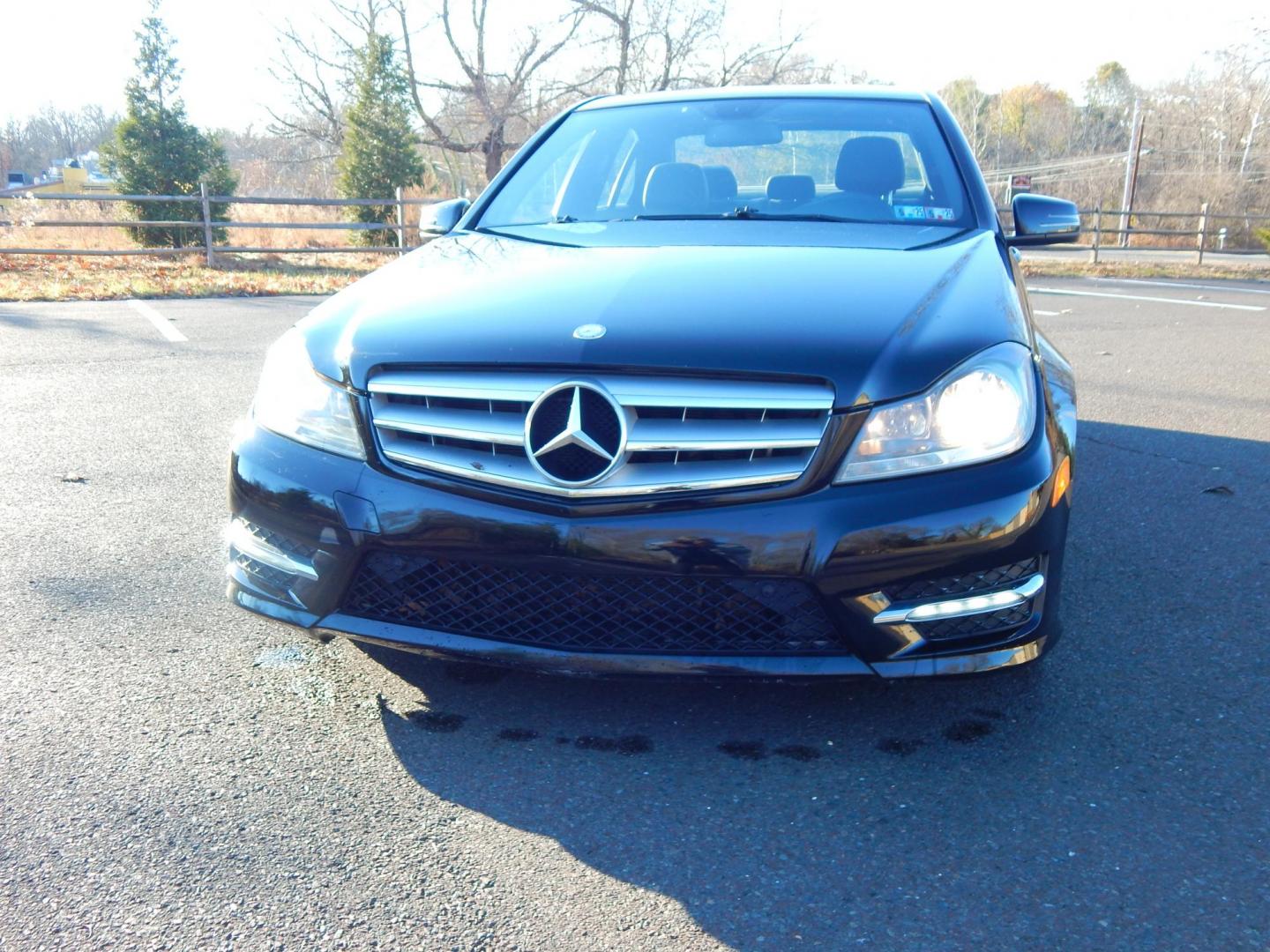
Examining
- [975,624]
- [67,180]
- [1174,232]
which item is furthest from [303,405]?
[67,180]

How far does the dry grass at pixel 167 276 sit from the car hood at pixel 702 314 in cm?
1052

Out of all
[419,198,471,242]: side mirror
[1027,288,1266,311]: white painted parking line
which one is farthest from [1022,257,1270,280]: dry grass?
[419,198,471,242]: side mirror

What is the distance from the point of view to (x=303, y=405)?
Answer: 7.90 feet

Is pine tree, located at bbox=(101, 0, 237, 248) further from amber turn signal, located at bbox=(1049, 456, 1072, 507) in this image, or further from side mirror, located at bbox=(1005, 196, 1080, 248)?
amber turn signal, located at bbox=(1049, 456, 1072, 507)

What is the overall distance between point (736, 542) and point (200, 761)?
121cm

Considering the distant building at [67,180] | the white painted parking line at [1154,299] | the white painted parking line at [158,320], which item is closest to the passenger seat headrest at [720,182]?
the white painted parking line at [158,320]

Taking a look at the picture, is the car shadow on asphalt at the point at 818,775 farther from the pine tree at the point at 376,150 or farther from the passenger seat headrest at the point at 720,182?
the pine tree at the point at 376,150

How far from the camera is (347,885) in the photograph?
1853 millimetres

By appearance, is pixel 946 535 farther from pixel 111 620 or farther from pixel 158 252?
pixel 158 252

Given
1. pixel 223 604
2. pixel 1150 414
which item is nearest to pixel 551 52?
pixel 1150 414

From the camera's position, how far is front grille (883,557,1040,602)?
210cm

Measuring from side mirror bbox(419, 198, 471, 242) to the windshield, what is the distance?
16 centimetres

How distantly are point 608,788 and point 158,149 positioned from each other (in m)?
19.1

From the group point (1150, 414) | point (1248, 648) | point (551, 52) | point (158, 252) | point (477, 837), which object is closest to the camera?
point (477, 837)
